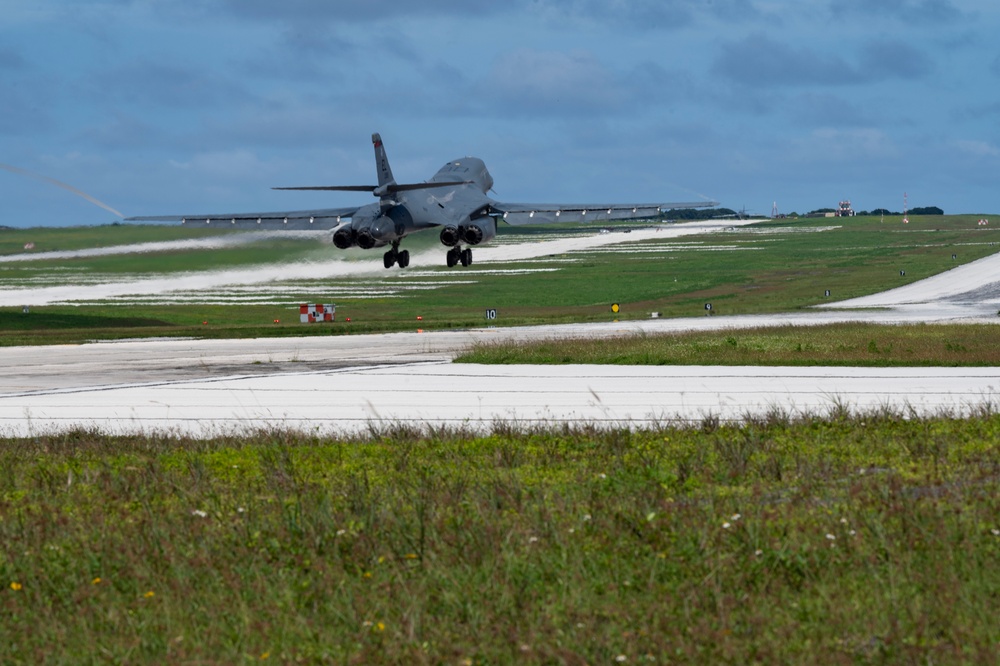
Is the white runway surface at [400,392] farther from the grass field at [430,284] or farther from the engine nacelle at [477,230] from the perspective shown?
the grass field at [430,284]

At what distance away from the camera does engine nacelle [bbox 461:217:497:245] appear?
5731cm

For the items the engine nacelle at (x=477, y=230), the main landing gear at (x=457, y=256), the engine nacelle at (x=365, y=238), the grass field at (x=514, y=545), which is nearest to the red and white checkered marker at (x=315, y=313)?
the main landing gear at (x=457, y=256)

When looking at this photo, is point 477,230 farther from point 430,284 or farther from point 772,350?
point 430,284

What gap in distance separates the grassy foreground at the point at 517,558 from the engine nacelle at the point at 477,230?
40473 mm

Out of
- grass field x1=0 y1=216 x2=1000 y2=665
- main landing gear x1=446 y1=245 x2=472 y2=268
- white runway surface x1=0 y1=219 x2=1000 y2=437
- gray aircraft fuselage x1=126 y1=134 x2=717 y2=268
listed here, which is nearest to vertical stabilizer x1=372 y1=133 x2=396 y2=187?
gray aircraft fuselage x1=126 y1=134 x2=717 y2=268

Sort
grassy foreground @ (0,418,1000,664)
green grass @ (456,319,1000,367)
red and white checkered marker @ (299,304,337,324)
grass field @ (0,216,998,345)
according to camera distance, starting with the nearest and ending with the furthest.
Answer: grassy foreground @ (0,418,1000,664) → green grass @ (456,319,1000,367) → grass field @ (0,216,998,345) → red and white checkered marker @ (299,304,337,324)

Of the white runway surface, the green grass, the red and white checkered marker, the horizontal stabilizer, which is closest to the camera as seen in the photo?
the white runway surface

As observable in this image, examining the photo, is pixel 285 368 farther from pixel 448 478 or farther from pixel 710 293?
pixel 710 293

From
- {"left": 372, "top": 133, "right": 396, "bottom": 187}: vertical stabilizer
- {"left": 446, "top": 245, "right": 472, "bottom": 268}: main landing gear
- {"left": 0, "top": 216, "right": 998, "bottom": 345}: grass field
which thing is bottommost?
{"left": 0, "top": 216, "right": 998, "bottom": 345}: grass field

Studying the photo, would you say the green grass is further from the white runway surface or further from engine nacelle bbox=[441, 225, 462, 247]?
engine nacelle bbox=[441, 225, 462, 247]

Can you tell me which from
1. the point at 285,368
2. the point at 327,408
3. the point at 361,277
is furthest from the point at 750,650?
the point at 361,277

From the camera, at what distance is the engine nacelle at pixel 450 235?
5706 centimetres

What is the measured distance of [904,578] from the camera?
9.74m

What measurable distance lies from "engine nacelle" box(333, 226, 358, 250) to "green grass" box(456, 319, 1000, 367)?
48.8 feet
